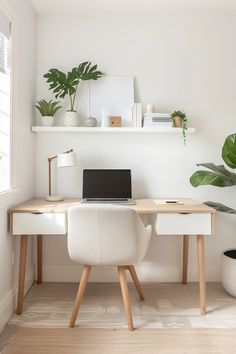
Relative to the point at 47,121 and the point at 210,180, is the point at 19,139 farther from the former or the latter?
the point at 210,180

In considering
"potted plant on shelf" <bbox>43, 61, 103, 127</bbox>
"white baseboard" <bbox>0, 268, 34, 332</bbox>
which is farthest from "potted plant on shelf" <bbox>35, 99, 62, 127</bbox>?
"white baseboard" <bbox>0, 268, 34, 332</bbox>

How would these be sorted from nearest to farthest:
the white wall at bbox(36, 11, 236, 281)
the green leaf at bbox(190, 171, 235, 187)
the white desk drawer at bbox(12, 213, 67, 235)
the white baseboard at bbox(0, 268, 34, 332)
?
the white baseboard at bbox(0, 268, 34, 332)
the white desk drawer at bbox(12, 213, 67, 235)
the green leaf at bbox(190, 171, 235, 187)
the white wall at bbox(36, 11, 236, 281)

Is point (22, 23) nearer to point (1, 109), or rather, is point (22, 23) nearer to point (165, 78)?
point (1, 109)

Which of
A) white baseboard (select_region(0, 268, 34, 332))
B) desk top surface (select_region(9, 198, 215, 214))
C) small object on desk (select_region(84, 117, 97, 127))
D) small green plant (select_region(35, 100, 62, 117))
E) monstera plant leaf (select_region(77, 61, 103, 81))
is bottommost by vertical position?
white baseboard (select_region(0, 268, 34, 332))

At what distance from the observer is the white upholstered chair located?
1.95 meters

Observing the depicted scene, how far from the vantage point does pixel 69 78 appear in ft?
8.96

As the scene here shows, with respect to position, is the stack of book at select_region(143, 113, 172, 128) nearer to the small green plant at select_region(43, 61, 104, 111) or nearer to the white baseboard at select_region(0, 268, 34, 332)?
the small green plant at select_region(43, 61, 104, 111)

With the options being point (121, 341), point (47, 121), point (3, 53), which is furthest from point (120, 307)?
point (3, 53)

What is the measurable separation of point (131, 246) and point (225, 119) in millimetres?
1560

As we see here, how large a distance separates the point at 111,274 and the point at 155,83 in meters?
1.75

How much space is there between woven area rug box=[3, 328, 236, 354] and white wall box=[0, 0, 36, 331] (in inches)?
11.3

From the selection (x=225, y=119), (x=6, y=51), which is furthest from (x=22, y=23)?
(x=225, y=119)

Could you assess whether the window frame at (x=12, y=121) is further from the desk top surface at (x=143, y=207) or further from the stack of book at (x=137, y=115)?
the stack of book at (x=137, y=115)

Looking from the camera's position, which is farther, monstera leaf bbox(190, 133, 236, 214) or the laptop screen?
the laptop screen
